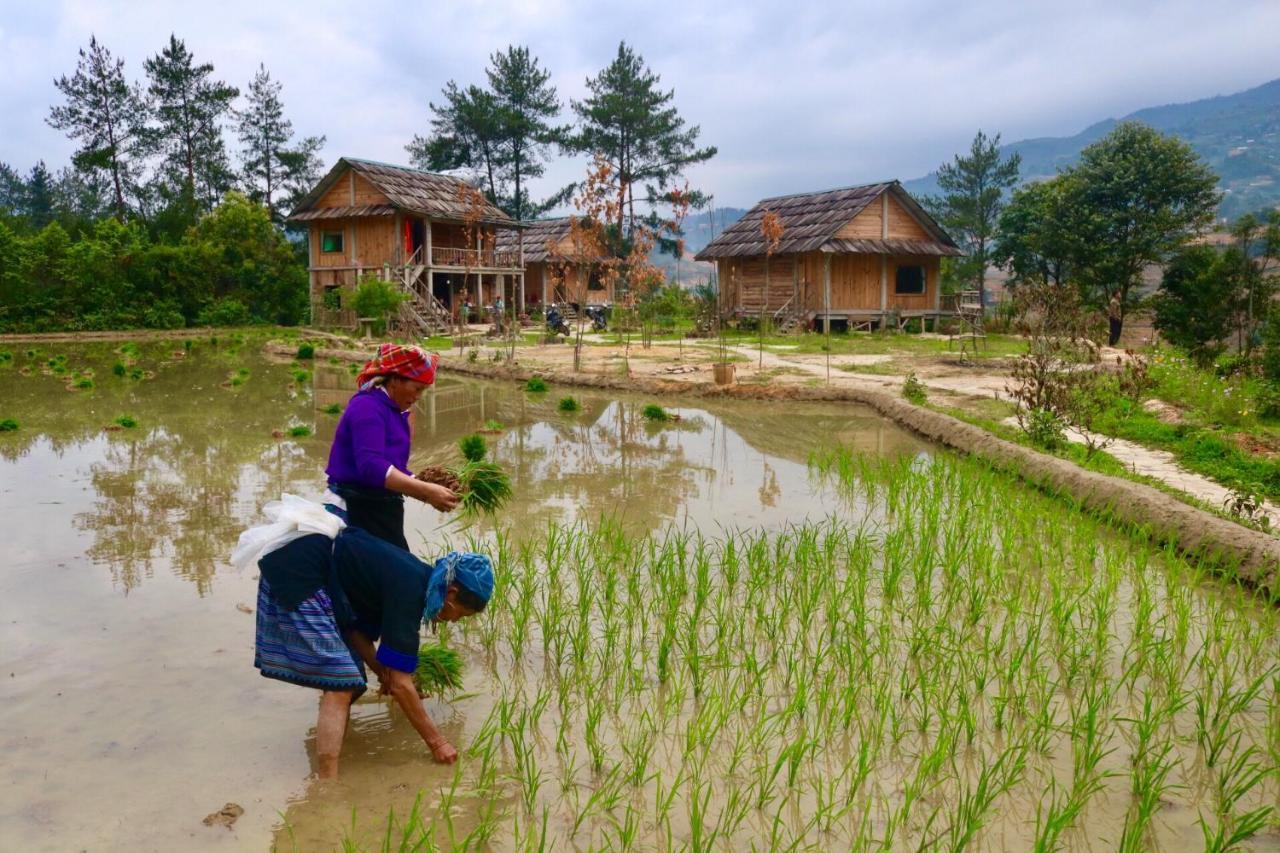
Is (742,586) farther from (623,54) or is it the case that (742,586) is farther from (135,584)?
(623,54)

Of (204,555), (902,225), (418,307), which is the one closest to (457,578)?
(204,555)

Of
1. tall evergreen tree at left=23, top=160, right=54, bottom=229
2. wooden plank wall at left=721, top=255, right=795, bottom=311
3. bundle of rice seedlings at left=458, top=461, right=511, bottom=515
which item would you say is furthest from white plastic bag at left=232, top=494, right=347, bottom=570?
tall evergreen tree at left=23, top=160, right=54, bottom=229

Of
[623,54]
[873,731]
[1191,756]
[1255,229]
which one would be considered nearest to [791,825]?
[873,731]

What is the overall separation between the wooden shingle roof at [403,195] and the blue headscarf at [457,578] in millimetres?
24796

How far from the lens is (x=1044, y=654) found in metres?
4.29

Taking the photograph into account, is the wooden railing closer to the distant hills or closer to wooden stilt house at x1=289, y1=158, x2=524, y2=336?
wooden stilt house at x1=289, y1=158, x2=524, y2=336

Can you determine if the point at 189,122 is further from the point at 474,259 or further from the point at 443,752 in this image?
the point at 443,752

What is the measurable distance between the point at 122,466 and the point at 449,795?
7200mm

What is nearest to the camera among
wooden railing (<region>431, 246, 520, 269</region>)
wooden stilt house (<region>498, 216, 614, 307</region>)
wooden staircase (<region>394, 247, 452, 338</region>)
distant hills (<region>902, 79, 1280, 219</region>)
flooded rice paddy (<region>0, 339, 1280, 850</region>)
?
flooded rice paddy (<region>0, 339, 1280, 850</region>)

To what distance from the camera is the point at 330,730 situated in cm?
343

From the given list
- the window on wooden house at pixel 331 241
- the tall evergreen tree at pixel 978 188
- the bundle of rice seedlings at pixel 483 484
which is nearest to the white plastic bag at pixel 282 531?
the bundle of rice seedlings at pixel 483 484

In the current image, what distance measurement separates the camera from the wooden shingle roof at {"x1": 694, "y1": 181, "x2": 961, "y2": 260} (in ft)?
84.3

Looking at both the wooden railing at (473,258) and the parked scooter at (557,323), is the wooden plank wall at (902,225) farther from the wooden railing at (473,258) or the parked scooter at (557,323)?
the wooden railing at (473,258)

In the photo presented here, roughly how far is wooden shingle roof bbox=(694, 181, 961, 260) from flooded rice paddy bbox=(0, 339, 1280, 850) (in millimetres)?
19141
